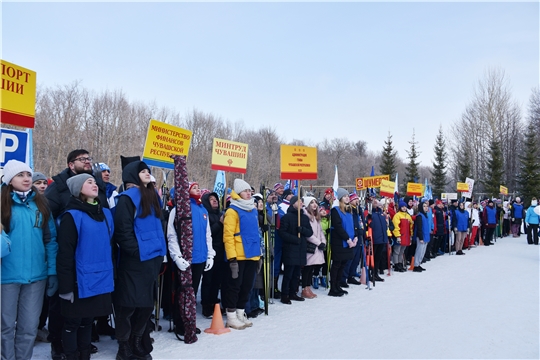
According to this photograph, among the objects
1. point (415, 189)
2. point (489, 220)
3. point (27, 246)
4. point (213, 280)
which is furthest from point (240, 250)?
point (489, 220)

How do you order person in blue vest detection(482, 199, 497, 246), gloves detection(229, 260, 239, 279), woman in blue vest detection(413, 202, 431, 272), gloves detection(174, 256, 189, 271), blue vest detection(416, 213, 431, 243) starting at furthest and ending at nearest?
person in blue vest detection(482, 199, 497, 246) → blue vest detection(416, 213, 431, 243) → woman in blue vest detection(413, 202, 431, 272) → gloves detection(229, 260, 239, 279) → gloves detection(174, 256, 189, 271)

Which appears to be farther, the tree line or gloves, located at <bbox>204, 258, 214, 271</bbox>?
the tree line

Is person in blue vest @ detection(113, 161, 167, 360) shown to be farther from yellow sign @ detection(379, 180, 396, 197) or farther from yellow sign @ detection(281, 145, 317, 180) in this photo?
yellow sign @ detection(379, 180, 396, 197)

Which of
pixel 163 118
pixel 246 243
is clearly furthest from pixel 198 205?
pixel 163 118

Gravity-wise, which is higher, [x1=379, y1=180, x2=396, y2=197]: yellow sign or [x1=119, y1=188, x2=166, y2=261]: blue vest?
[x1=379, y1=180, x2=396, y2=197]: yellow sign

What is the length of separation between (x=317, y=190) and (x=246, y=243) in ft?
173

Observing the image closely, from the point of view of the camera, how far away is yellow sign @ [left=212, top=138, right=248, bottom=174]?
8938 millimetres

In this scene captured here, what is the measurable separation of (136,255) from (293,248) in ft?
13.0

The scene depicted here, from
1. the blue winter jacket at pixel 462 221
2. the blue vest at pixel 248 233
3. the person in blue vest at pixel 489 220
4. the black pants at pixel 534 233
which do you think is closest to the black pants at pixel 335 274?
the blue vest at pixel 248 233

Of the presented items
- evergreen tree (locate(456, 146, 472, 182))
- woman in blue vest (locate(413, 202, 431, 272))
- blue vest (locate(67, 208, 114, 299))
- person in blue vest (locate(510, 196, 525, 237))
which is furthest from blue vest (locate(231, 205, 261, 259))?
evergreen tree (locate(456, 146, 472, 182))

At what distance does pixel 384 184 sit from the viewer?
12859 millimetres

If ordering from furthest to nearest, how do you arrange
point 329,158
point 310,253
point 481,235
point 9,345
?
1. point 329,158
2. point 481,235
3. point 310,253
4. point 9,345

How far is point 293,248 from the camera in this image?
27.0 feet

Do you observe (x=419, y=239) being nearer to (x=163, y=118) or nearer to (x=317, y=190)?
(x=163, y=118)
